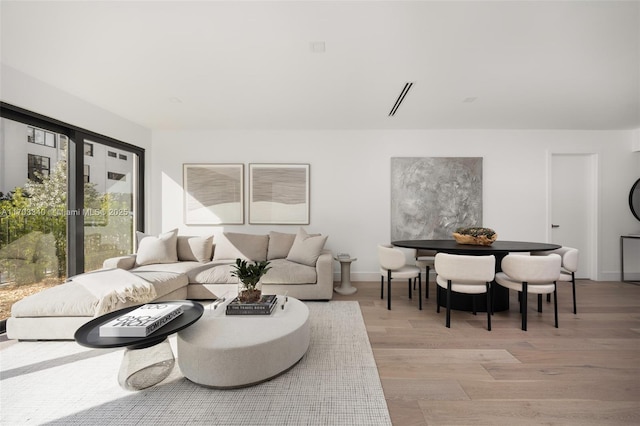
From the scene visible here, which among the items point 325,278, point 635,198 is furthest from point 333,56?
point 635,198

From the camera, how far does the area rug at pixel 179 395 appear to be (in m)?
1.61

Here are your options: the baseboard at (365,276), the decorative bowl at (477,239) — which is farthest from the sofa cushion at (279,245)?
the decorative bowl at (477,239)

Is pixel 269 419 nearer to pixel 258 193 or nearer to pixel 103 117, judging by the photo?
pixel 258 193

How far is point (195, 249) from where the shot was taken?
417 cm

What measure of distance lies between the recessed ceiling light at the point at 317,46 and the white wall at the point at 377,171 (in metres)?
2.46

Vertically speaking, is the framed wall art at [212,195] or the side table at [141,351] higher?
the framed wall art at [212,195]

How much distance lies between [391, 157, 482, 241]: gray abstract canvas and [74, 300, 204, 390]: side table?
3.77 meters

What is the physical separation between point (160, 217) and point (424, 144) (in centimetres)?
493

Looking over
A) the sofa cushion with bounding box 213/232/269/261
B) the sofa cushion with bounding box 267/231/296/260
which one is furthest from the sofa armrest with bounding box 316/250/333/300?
the sofa cushion with bounding box 213/232/269/261

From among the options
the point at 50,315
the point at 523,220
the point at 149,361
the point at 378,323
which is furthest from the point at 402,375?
the point at 523,220

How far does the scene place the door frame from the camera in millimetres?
4738

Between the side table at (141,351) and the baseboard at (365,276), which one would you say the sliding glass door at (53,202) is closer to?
the side table at (141,351)

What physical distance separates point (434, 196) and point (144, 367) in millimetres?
4563

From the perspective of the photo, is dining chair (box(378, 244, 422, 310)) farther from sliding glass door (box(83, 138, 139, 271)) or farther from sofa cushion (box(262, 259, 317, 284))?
sliding glass door (box(83, 138, 139, 271))
